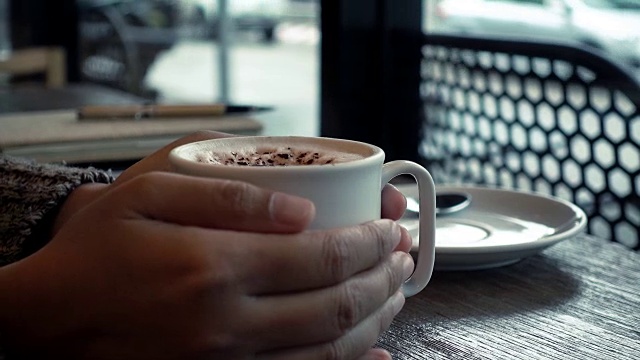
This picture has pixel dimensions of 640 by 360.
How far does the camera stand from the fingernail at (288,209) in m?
0.37

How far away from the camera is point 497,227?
73cm

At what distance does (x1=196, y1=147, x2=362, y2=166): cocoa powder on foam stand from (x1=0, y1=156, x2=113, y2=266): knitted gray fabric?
0.19 metres

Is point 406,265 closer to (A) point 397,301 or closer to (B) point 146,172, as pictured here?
(A) point 397,301

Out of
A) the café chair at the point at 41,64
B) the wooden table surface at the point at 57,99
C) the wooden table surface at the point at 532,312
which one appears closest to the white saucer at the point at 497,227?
the wooden table surface at the point at 532,312

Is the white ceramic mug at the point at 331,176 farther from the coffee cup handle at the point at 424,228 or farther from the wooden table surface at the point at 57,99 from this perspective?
the wooden table surface at the point at 57,99

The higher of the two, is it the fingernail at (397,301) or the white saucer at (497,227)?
the fingernail at (397,301)

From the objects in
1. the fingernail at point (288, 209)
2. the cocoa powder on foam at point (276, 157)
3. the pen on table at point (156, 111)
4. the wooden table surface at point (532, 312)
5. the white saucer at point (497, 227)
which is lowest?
the wooden table surface at point (532, 312)

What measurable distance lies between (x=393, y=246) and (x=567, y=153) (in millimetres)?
697

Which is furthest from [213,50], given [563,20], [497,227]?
[497,227]

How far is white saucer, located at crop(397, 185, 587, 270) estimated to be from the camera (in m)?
0.61

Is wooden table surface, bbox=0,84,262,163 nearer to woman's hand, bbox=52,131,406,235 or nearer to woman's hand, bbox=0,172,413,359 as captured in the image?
A: woman's hand, bbox=52,131,406,235

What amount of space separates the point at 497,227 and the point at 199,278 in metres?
0.44

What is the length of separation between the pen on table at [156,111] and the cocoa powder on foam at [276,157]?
70 centimetres

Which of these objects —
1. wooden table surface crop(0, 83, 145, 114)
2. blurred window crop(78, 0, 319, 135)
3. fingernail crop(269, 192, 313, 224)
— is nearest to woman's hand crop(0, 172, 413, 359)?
fingernail crop(269, 192, 313, 224)
